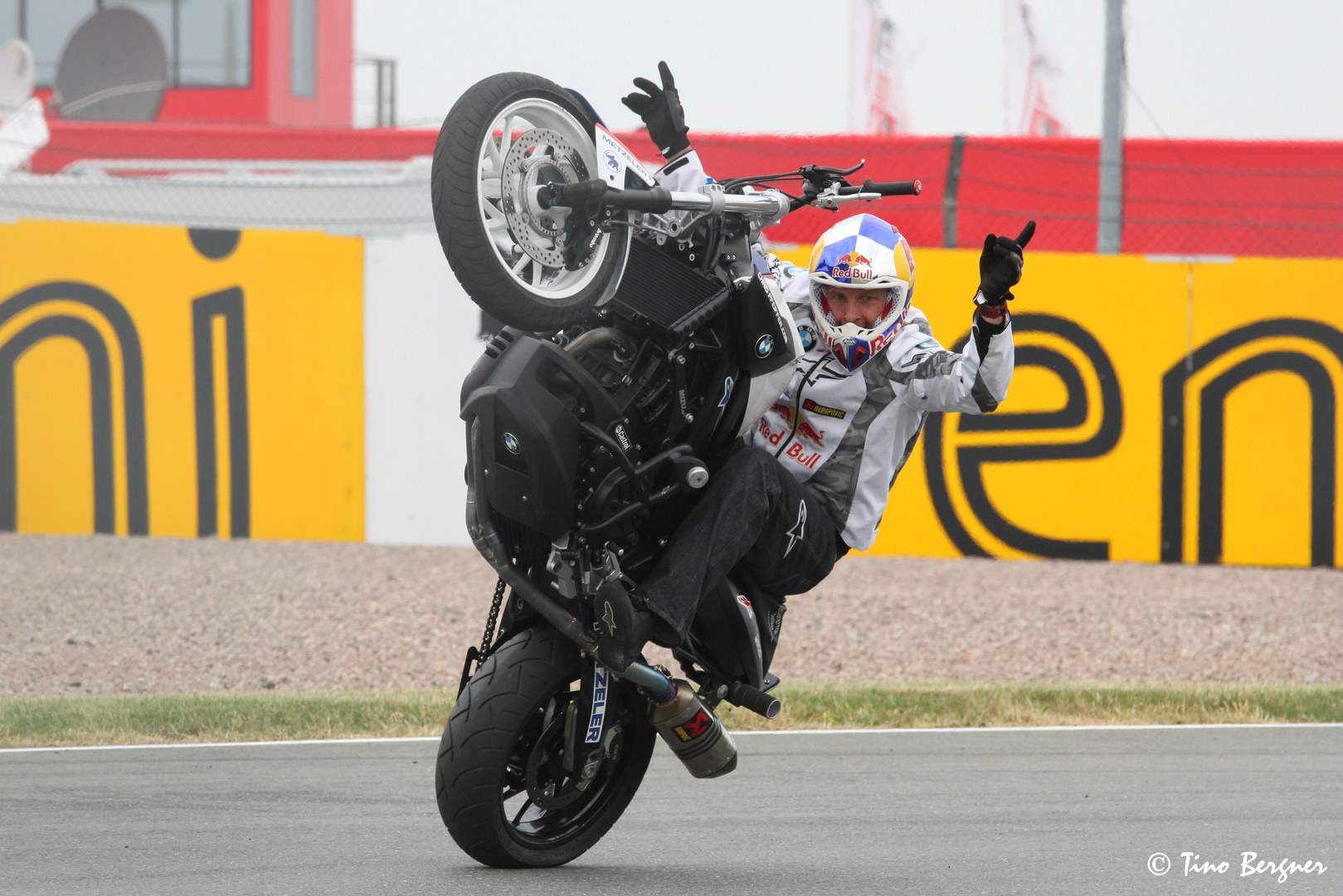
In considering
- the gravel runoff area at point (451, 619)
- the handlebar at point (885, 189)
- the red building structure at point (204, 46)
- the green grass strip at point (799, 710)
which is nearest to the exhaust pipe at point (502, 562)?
the handlebar at point (885, 189)

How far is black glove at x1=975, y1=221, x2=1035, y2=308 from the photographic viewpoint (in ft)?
13.0

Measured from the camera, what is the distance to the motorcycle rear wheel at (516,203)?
138 inches

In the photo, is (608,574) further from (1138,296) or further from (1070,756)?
(1138,296)

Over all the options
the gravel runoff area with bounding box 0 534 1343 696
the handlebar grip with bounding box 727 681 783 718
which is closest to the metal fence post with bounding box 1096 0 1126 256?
the gravel runoff area with bounding box 0 534 1343 696

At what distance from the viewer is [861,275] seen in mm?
4203

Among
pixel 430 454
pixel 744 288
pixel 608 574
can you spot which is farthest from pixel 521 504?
pixel 430 454

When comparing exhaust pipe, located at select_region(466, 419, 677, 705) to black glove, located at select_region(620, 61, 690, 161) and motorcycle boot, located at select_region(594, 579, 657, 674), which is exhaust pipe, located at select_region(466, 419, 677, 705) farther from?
black glove, located at select_region(620, 61, 690, 161)

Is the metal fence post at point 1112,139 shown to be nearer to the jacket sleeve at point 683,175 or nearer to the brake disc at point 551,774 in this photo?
the jacket sleeve at point 683,175

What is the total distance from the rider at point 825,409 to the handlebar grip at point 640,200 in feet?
0.80

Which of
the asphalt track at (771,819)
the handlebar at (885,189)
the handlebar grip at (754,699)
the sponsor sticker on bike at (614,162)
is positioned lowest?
the asphalt track at (771,819)

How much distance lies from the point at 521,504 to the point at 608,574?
27 cm

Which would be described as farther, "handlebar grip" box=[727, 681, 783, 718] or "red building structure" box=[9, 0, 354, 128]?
"red building structure" box=[9, 0, 354, 128]

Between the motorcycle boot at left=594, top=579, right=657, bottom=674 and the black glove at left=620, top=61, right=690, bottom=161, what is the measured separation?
3.57ft

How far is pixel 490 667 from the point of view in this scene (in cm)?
411
